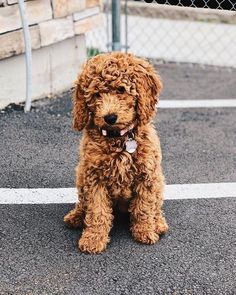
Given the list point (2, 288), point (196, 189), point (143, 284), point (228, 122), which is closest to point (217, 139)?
point (228, 122)

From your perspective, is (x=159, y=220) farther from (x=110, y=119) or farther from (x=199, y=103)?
(x=199, y=103)

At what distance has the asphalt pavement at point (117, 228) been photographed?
300 centimetres

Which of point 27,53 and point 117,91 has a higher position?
point 117,91

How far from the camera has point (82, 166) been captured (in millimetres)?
3180

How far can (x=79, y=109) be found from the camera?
121 inches

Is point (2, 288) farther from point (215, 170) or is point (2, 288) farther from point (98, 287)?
point (215, 170)

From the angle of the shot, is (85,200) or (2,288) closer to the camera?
(2,288)

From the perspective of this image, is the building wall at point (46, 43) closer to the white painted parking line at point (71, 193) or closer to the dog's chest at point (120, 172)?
the white painted parking line at point (71, 193)

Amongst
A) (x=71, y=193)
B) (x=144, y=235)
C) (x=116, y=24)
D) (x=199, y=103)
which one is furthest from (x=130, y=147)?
(x=116, y=24)

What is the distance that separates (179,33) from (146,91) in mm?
5285

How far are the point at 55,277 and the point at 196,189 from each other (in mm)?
1375

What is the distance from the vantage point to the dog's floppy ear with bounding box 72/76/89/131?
3037mm

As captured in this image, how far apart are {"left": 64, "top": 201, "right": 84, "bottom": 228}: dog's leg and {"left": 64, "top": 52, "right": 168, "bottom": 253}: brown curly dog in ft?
0.13

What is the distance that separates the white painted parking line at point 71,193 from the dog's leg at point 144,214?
60 centimetres
